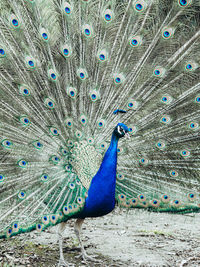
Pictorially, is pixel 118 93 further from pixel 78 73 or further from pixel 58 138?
pixel 58 138

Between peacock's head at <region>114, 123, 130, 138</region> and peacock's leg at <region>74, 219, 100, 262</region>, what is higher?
peacock's head at <region>114, 123, 130, 138</region>

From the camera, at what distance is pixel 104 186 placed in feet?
9.39

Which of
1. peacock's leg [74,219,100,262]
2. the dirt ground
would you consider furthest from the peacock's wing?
peacock's leg [74,219,100,262]

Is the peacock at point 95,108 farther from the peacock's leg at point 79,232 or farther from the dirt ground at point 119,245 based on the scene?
the dirt ground at point 119,245

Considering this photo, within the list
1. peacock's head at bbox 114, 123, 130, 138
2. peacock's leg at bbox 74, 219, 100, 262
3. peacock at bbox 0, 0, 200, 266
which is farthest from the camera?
peacock's leg at bbox 74, 219, 100, 262

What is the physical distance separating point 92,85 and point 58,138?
23.1 inches

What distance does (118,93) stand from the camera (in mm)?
3146

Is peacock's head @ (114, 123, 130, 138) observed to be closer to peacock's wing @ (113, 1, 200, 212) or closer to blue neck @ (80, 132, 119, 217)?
blue neck @ (80, 132, 119, 217)

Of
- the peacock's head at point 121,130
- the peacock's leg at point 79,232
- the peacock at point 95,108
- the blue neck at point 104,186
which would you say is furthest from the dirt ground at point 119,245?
the peacock's head at point 121,130

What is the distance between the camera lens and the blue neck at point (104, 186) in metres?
2.86

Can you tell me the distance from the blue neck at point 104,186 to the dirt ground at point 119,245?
589mm

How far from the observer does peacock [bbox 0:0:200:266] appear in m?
2.82

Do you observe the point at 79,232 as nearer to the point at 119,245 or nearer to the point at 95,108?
the point at 119,245

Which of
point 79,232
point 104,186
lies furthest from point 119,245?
point 104,186
